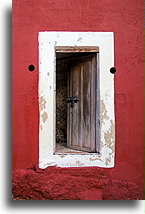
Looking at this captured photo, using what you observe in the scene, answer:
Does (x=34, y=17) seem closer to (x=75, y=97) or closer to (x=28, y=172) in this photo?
(x=75, y=97)

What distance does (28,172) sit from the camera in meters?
4.04

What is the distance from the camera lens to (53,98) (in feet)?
13.3

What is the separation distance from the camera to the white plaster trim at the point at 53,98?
4031 mm

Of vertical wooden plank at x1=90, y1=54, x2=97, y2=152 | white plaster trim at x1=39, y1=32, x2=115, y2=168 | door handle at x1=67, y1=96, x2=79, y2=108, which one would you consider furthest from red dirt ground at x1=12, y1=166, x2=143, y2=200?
door handle at x1=67, y1=96, x2=79, y2=108

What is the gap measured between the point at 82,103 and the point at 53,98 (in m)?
0.62

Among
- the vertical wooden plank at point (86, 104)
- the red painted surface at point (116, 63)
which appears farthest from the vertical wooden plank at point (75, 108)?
the red painted surface at point (116, 63)

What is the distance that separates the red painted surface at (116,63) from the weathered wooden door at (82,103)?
0.38 m

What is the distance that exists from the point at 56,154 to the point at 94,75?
123cm

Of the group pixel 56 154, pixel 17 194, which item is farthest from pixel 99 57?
pixel 17 194

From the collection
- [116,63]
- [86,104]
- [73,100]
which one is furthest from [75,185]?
[116,63]

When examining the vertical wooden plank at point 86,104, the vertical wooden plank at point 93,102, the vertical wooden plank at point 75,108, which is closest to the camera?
the vertical wooden plank at point 93,102

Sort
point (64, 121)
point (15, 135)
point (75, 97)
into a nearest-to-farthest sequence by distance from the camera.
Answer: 1. point (15, 135)
2. point (75, 97)
3. point (64, 121)

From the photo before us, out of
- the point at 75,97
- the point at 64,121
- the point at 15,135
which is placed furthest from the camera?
the point at 64,121

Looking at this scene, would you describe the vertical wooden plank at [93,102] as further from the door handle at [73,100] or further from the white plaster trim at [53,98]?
the door handle at [73,100]
